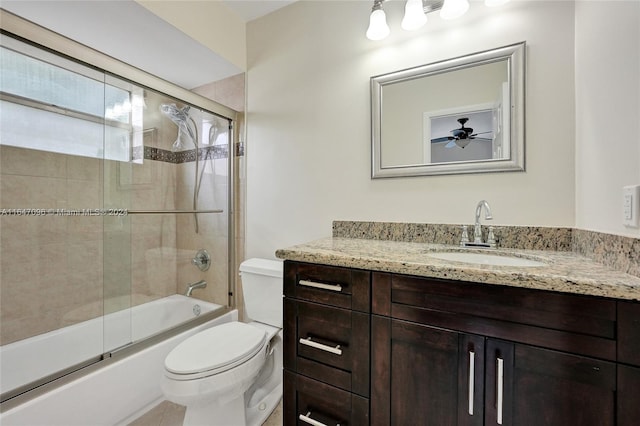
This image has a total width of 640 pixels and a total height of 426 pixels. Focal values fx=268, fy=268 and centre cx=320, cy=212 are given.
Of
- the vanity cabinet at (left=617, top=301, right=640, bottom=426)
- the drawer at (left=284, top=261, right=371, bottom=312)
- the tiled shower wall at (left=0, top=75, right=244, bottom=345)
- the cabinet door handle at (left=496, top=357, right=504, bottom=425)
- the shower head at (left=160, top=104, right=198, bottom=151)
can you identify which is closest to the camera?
the vanity cabinet at (left=617, top=301, right=640, bottom=426)

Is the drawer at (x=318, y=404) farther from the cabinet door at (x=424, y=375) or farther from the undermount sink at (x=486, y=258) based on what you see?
the undermount sink at (x=486, y=258)

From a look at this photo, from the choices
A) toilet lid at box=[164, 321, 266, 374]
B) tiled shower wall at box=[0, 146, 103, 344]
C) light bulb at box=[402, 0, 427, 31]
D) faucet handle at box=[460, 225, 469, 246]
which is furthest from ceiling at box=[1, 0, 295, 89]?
faucet handle at box=[460, 225, 469, 246]

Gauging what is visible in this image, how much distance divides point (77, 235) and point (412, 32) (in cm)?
237

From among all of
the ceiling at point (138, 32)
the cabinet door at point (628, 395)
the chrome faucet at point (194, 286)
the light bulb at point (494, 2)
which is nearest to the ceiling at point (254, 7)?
the ceiling at point (138, 32)

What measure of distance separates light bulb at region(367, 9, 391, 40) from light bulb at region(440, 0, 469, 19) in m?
0.28

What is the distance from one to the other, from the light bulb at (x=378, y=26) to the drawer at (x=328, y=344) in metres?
1.36

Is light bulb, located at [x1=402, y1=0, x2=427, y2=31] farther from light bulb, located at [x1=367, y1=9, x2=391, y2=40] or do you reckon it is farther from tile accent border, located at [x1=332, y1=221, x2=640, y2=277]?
tile accent border, located at [x1=332, y1=221, x2=640, y2=277]

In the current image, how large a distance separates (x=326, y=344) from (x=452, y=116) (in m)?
1.20

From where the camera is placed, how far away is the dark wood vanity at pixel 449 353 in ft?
2.13

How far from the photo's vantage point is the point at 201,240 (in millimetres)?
2143

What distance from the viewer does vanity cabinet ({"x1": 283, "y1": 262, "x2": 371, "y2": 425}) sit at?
92cm

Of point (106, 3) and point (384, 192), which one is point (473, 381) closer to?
point (384, 192)

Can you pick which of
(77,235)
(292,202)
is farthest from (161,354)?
(292,202)

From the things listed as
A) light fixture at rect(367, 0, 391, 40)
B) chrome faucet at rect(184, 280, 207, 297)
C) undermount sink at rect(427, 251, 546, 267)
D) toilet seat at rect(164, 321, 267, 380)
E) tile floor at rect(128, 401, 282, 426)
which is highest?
light fixture at rect(367, 0, 391, 40)
